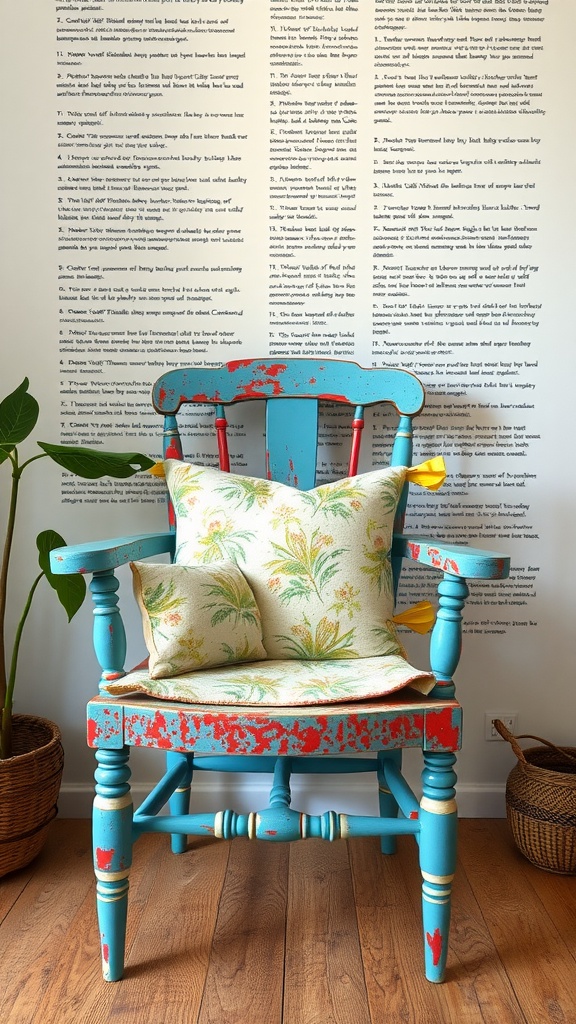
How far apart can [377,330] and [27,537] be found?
93 cm

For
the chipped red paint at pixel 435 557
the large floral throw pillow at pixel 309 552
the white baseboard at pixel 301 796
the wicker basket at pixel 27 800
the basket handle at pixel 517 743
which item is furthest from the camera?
the white baseboard at pixel 301 796

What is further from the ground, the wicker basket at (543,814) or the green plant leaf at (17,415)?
the green plant leaf at (17,415)

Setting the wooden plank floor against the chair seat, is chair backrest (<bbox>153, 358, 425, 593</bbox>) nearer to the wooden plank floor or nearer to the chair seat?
the chair seat

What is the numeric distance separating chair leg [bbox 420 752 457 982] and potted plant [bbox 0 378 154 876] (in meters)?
0.74

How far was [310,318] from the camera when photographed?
1854 mm

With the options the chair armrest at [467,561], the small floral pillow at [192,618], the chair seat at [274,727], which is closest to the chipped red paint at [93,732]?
the chair seat at [274,727]

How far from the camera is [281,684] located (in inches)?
51.5

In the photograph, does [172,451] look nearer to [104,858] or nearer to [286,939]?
[104,858]

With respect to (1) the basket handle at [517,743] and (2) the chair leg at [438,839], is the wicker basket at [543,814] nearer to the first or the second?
(1) the basket handle at [517,743]

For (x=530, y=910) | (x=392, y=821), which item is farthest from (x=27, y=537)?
(x=530, y=910)

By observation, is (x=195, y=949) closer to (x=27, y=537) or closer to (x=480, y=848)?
(x=480, y=848)

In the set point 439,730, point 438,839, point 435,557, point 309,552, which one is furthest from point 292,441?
point 438,839

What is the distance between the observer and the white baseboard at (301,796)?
74.7 inches

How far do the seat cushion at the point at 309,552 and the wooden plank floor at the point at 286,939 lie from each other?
0.48m
